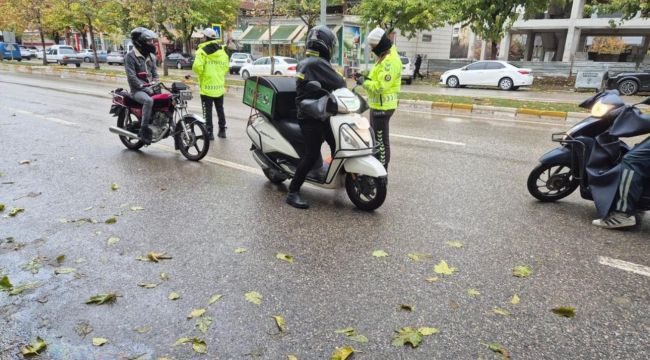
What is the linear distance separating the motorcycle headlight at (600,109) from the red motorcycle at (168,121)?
489 cm

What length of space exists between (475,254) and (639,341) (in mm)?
1306

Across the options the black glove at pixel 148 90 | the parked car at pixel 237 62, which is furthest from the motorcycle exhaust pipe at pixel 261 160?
the parked car at pixel 237 62

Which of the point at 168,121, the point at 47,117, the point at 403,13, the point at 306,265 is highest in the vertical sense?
the point at 403,13

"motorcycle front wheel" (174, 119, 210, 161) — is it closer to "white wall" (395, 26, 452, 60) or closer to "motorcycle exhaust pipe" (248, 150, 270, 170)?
"motorcycle exhaust pipe" (248, 150, 270, 170)

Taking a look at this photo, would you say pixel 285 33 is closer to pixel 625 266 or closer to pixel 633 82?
pixel 633 82

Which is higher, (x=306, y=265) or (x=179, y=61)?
(x=179, y=61)

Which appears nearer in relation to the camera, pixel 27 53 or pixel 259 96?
pixel 259 96

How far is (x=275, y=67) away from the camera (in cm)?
2803

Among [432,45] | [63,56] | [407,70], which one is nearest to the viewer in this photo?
[407,70]

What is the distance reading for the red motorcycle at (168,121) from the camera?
6805mm

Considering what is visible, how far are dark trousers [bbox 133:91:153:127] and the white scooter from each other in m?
1.91

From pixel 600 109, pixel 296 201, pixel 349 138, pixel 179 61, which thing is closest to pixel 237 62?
pixel 179 61

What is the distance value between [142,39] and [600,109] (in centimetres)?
590

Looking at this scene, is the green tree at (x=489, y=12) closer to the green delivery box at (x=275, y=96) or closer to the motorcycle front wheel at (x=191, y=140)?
the motorcycle front wheel at (x=191, y=140)
